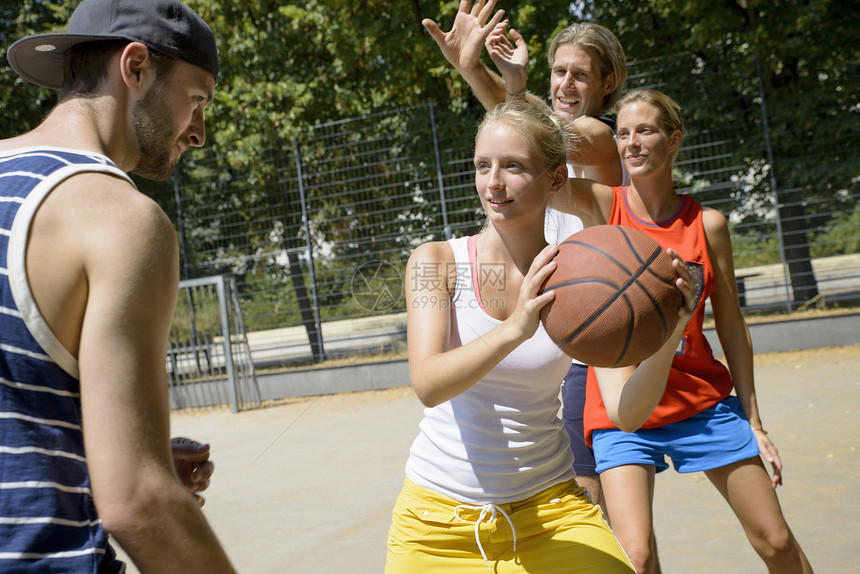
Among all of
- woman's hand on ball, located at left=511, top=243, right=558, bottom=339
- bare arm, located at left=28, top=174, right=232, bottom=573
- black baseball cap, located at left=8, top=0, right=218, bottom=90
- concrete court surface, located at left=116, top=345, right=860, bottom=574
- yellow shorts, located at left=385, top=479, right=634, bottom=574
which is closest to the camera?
bare arm, located at left=28, top=174, right=232, bottom=573

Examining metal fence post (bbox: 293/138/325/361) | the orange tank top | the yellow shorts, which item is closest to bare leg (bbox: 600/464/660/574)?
the orange tank top

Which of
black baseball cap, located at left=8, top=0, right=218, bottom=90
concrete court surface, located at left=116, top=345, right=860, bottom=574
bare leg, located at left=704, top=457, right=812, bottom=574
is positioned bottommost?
concrete court surface, located at left=116, top=345, right=860, bottom=574

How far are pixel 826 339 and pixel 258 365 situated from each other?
9727 millimetres

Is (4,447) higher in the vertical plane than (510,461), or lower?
higher

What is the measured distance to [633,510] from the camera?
3021mm

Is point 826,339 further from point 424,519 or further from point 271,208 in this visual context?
point 424,519

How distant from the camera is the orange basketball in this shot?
2.29 meters

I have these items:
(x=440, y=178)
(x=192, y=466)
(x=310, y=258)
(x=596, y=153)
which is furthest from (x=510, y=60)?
(x=310, y=258)

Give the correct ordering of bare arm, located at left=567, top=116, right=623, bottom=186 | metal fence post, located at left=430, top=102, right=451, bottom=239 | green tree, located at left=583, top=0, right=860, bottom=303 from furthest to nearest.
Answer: metal fence post, located at left=430, top=102, right=451, bottom=239, green tree, located at left=583, top=0, right=860, bottom=303, bare arm, located at left=567, top=116, right=623, bottom=186

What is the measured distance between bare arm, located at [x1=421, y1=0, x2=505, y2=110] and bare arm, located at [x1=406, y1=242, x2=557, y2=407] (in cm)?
119

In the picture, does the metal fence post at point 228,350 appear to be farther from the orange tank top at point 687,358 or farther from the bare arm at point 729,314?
the bare arm at point 729,314

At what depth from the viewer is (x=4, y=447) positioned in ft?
4.21

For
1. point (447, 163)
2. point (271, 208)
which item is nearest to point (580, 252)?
point (447, 163)

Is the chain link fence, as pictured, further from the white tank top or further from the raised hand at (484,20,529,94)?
the white tank top
